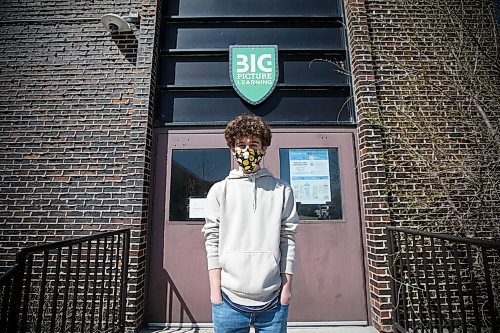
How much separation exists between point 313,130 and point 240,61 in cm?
148

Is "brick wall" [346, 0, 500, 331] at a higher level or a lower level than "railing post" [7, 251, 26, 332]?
higher

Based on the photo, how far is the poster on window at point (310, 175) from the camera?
337cm

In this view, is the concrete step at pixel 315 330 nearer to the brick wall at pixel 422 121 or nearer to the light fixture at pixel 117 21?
the brick wall at pixel 422 121

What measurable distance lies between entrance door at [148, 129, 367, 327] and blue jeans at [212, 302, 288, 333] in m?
1.85

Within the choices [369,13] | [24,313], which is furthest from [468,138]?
[24,313]

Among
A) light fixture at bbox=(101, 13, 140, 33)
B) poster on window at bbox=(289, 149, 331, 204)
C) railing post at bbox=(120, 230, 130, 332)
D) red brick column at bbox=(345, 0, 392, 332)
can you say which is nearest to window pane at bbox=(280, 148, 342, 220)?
poster on window at bbox=(289, 149, 331, 204)

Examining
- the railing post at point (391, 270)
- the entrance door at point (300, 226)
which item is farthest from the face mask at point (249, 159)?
the railing post at point (391, 270)

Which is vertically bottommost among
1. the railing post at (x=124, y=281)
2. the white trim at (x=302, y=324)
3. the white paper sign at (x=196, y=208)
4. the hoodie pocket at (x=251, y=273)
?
the white trim at (x=302, y=324)

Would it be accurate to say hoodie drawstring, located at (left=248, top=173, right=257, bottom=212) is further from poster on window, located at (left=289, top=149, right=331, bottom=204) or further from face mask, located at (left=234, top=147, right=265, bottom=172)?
poster on window, located at (left=289, top=149, right=331, bottom=204)

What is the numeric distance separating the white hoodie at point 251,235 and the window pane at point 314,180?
1.82 metres

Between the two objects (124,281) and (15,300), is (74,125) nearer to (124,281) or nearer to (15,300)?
(124,281)

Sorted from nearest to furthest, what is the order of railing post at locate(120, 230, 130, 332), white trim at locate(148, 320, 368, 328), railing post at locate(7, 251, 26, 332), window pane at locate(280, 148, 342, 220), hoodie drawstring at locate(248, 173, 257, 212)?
1. hoodie drawstring at locate(248, 173, 257, 212)
2. railing post at locate(7, 251, 26, 332)
3. railing post at locate(120, 230, 130, 332)
4. white trim at locate(148, 320, 368, 328)
5. window pane at locate(280, 148, 342, 220)

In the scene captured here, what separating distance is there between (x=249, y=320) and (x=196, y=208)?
2079mm

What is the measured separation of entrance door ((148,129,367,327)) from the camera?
3.16 meters
